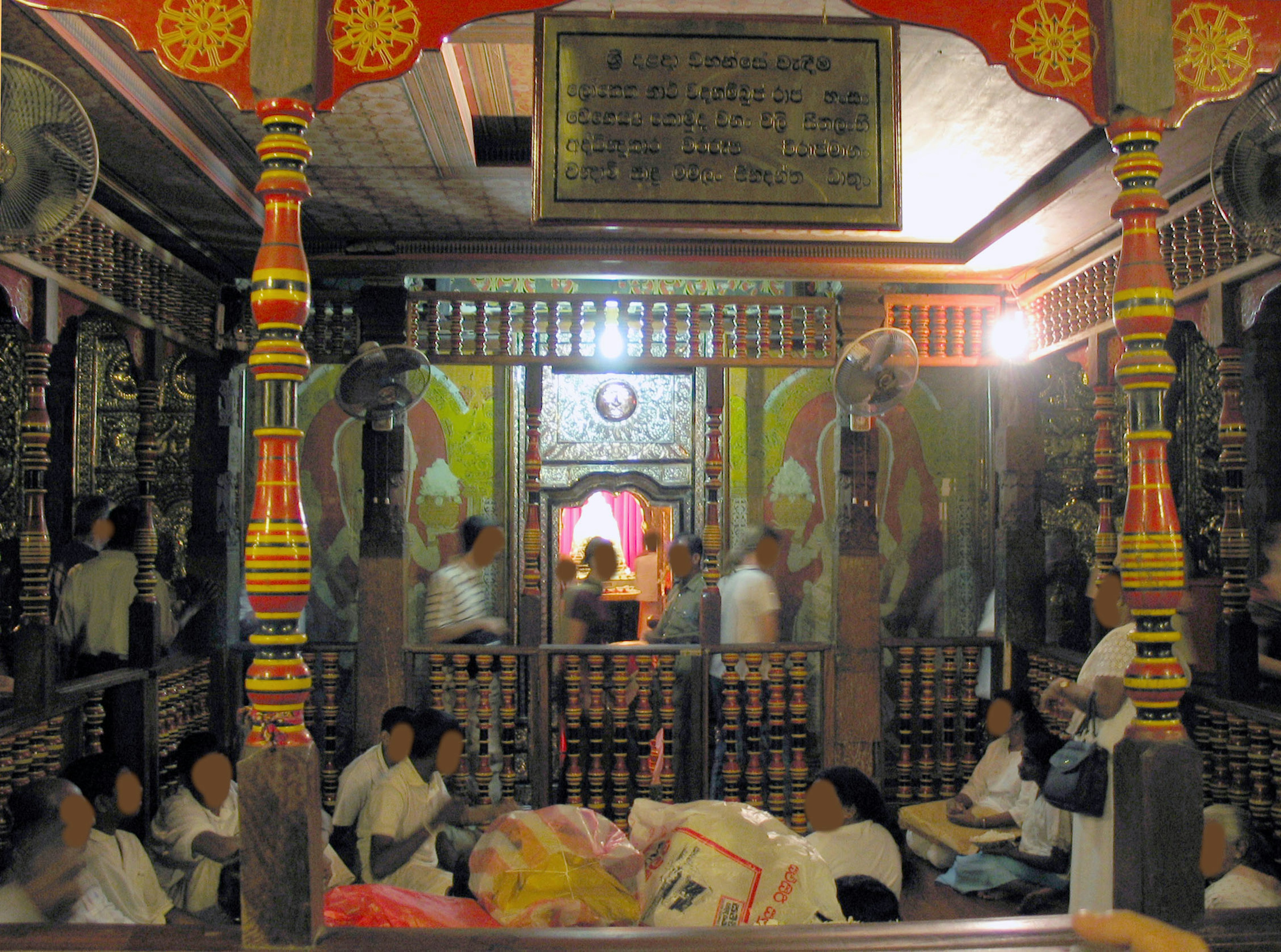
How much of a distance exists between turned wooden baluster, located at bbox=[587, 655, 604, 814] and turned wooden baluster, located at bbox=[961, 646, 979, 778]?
2.60 meters

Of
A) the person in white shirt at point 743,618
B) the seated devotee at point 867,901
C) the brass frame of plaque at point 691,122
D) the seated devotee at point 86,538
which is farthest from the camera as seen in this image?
the person in white shirt at point 743,618

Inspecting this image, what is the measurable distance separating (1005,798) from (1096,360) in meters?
2.90

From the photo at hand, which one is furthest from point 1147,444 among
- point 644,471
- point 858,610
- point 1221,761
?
point 644,471

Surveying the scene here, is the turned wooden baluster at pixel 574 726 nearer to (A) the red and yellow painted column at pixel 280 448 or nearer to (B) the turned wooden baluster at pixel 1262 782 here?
(A) the red and yellow painted column at pixel 280 448

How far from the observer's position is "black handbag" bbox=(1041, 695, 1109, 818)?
2861 millimetres

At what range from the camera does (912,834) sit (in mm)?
5676

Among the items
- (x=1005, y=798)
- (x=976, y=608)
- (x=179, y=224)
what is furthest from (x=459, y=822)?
(x=976, y=608)

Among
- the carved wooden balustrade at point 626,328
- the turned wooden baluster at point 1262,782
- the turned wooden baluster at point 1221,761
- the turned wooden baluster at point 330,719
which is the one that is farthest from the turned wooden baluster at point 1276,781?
the carved wooden balustrade at point 626,328

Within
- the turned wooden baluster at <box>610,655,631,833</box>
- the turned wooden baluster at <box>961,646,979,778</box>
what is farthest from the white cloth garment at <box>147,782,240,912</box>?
the turned wooden baluster at <box>961,646,979,778</box>

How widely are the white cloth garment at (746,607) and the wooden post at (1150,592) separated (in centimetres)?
368

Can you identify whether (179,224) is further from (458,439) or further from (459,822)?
(459,822)

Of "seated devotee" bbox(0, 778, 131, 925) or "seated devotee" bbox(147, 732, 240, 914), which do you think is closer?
"seated devotee" bbox(0, 778, 131, 925)

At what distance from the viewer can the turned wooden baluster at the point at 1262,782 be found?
4.00 m

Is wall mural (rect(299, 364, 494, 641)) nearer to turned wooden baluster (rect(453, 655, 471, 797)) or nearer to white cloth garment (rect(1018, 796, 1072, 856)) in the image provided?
turned wooden baluster (rect(453, 655, 471, 797))
